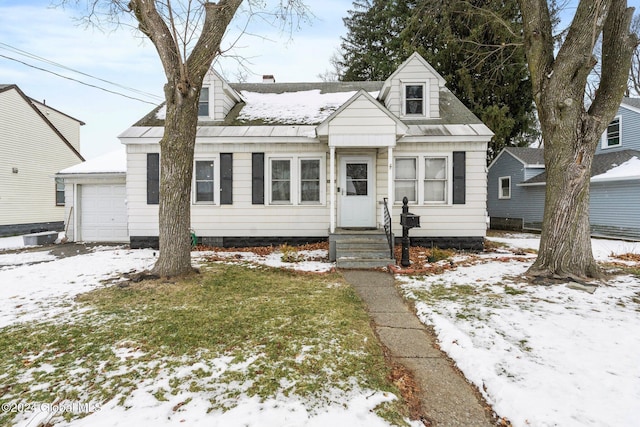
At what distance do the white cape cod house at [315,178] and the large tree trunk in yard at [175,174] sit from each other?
3792mm

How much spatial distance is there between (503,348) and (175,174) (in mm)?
5551

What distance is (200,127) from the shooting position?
33.0 ft

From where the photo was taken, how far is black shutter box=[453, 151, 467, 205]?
9.62 metres

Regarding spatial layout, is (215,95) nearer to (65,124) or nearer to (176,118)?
(176,118)

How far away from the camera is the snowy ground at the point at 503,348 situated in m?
2.34

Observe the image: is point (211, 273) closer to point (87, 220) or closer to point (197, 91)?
point (197, 91)

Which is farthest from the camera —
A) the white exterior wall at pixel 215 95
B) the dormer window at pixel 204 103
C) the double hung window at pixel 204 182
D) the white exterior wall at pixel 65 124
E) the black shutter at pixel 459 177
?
the white exterior wall at pixel 65 124

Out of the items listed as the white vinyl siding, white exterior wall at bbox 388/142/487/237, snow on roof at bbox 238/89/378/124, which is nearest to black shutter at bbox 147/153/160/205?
snow on roof at bbox 238/89/378/124

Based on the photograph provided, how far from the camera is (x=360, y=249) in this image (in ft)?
25.9

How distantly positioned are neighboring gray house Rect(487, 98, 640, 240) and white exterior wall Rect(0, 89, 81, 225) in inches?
922

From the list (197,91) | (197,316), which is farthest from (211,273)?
(197,91)

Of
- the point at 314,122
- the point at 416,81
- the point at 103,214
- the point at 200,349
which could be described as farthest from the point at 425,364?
the point at 103,214

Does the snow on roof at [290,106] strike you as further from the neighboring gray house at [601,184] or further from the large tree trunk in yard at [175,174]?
the neighboring gray house at [601,184]

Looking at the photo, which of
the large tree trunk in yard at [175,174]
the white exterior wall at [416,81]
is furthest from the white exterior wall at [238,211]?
the large tree trunk in yard at [175,174]
